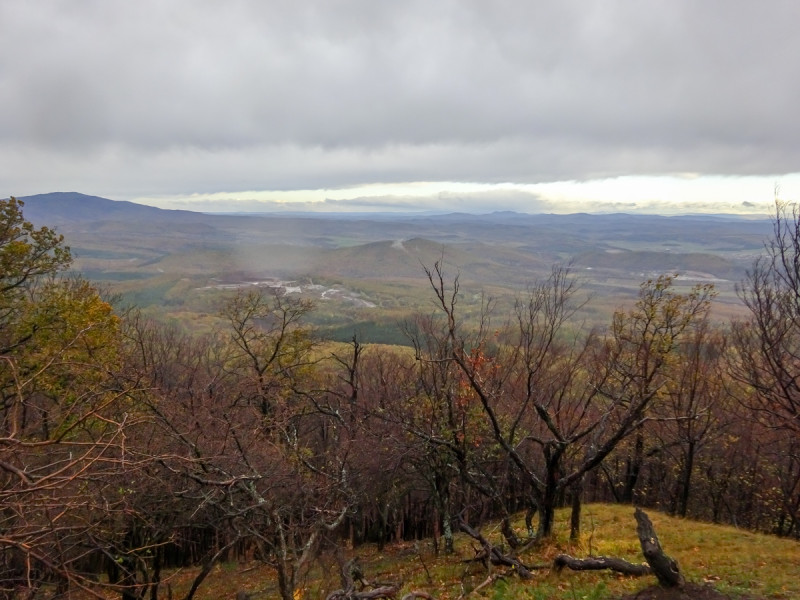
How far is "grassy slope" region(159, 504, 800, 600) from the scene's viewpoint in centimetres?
961

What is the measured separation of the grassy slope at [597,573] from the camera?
9.61 metres

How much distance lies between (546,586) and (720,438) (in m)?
17.3

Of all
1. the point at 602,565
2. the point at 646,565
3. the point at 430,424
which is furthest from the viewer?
the point at 430,424

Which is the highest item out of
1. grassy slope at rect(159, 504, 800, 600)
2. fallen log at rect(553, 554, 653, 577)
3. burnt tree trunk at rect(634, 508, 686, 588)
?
burnt tree trunk at rect(634, 508, 686, 588)

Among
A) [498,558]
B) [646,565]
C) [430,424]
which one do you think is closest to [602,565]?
[646,565]

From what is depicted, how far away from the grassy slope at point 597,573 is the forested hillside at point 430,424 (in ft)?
2.63

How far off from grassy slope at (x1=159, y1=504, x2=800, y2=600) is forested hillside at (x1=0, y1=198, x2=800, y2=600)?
2.63 feet

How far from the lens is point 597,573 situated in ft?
34.1

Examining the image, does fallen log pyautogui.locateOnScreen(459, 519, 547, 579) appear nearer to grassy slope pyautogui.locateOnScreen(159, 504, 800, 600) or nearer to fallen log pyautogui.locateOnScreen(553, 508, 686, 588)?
grassy slope pyautogui.locateOnScreen(159, 504, 800, 600)

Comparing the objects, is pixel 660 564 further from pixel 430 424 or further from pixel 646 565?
pixel 430 424

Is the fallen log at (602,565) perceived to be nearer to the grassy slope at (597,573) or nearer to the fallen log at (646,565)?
the fallen log at (646,565)

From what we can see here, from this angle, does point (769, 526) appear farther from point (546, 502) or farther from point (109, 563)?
point (109, 563)

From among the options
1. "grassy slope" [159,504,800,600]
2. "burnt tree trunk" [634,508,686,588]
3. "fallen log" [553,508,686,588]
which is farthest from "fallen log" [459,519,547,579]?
"burnt tree trunk" [634,508,686,588]

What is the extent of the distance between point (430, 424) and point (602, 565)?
6283mm
